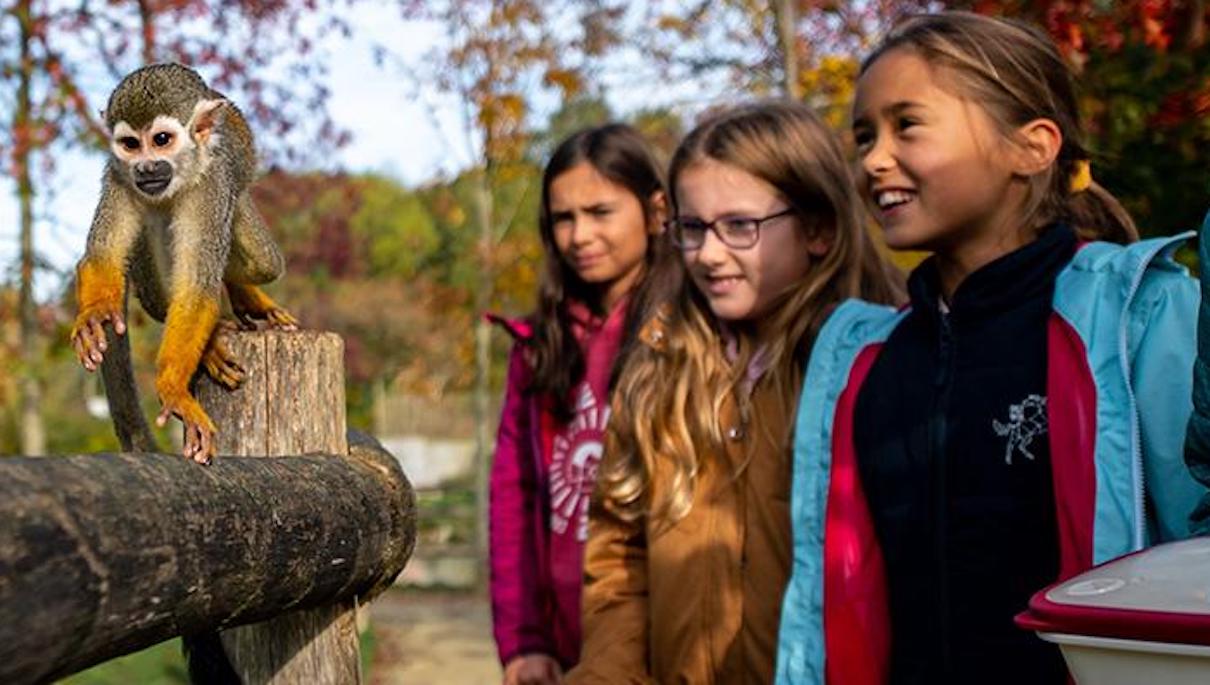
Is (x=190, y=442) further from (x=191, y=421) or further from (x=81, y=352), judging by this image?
(x=81, y=352)

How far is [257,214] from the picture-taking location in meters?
2.15

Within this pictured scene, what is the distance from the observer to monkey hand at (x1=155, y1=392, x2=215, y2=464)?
1652mm

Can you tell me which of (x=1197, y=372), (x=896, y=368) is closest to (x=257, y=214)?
(x=896, y=368)

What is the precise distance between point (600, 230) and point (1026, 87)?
4.11ft

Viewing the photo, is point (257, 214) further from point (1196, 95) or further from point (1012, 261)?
point (1196, 95)

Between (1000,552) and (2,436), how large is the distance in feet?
28.9

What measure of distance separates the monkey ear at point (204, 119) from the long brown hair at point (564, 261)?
1.32 metres

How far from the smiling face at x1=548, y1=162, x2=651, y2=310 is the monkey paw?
1.45 m

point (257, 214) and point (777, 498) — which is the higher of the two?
point (257, 214)

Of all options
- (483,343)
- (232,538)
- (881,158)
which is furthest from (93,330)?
(483,343)

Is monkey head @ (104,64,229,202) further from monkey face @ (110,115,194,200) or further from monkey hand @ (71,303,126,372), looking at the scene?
monkey hand @ (71,303,126,372)

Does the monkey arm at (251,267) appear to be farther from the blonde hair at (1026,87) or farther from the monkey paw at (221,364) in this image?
the blonde hair at (1026,87)

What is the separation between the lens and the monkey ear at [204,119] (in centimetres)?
199

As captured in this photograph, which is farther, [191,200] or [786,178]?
[786,178]
